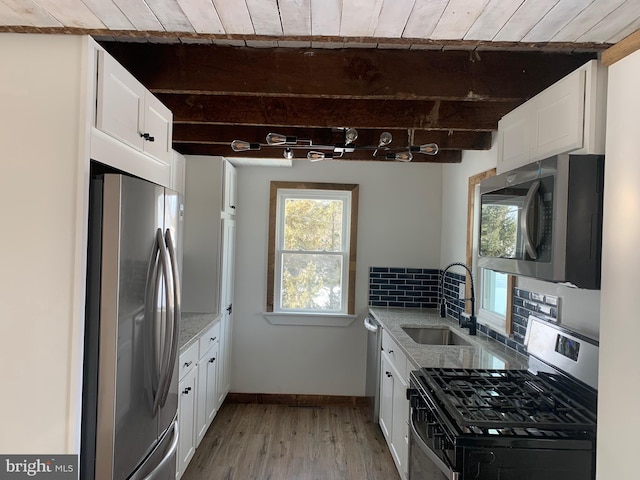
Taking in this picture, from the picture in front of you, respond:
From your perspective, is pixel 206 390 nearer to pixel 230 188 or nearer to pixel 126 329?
pixel 230 188

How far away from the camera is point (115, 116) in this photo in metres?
1.45

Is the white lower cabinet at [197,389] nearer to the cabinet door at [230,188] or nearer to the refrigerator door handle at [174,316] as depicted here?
the refrigerator door handle at [174,316]

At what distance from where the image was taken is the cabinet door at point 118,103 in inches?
53.3

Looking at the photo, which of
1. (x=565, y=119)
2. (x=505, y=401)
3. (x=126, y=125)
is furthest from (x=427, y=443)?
(x=126, y=125)

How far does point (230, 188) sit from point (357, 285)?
1493 millimetres

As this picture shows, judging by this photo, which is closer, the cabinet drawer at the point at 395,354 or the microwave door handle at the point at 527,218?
the microwave door handle at the point at 527,218

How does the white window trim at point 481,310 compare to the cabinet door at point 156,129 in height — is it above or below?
below

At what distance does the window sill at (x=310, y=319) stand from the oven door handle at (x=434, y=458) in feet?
6.64

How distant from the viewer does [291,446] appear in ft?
10.5

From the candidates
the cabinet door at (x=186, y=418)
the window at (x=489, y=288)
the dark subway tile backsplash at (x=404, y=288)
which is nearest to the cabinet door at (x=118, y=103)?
the cabinet door at (x=186, y=418)

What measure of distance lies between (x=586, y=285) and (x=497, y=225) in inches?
22.0

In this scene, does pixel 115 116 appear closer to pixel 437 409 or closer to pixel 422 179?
pixel 437 409

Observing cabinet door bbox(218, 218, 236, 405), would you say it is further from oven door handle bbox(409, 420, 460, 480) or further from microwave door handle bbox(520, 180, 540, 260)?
microwave door handle bbox(520, 180, 540, 260)

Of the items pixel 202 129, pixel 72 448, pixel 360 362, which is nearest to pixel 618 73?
pixel 72 448
